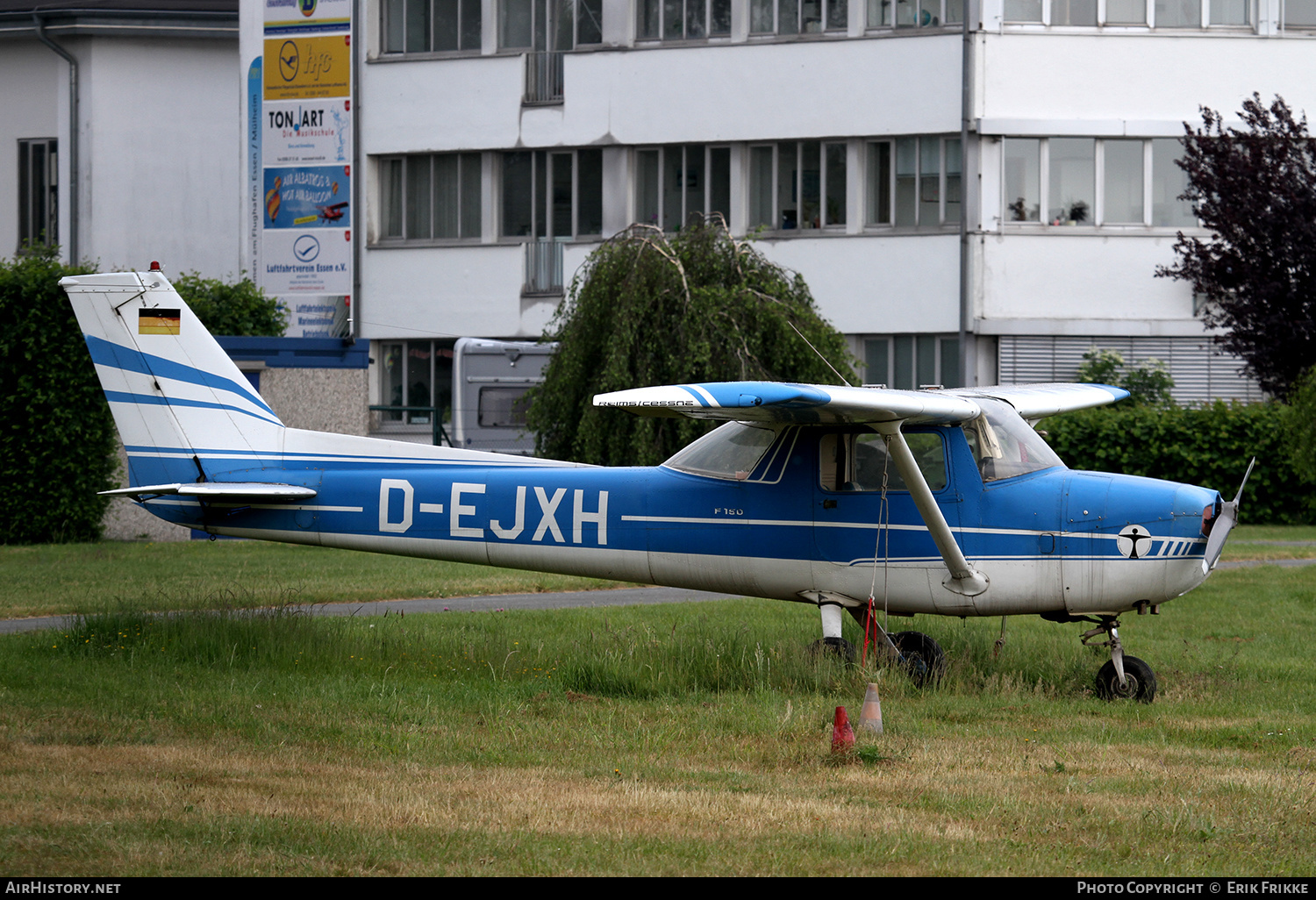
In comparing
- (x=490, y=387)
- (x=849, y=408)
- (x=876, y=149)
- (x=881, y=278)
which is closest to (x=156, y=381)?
(x=849, y=408)

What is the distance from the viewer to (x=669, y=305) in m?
19.0

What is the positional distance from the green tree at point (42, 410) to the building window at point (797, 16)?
15.4m

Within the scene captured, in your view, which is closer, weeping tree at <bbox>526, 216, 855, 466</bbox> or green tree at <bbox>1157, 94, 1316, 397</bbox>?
weeping tree at <bbox>526, 216, 855, 466</bbox>

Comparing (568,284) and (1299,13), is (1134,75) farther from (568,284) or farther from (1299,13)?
(568,284)

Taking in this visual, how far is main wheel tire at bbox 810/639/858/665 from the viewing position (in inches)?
388

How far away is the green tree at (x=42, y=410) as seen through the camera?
19969mm

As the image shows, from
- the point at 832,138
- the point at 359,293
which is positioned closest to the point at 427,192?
the point at 359,293

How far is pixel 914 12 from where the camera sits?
2833 cm

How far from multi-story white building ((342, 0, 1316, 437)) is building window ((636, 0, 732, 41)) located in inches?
2.1

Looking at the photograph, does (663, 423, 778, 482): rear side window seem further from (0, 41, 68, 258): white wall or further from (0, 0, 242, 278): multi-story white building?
(0, 41, 68, 258): white wall

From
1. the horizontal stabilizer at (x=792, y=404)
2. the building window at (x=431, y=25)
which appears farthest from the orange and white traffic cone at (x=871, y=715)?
the building window at (x=431, y=25)

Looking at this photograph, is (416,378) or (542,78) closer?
(542,78)

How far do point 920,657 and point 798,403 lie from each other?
110 inches

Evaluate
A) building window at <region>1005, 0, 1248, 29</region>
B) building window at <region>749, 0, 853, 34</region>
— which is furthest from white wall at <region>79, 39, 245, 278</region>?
building window at <region>1005, 0, 1248, 29</region>
